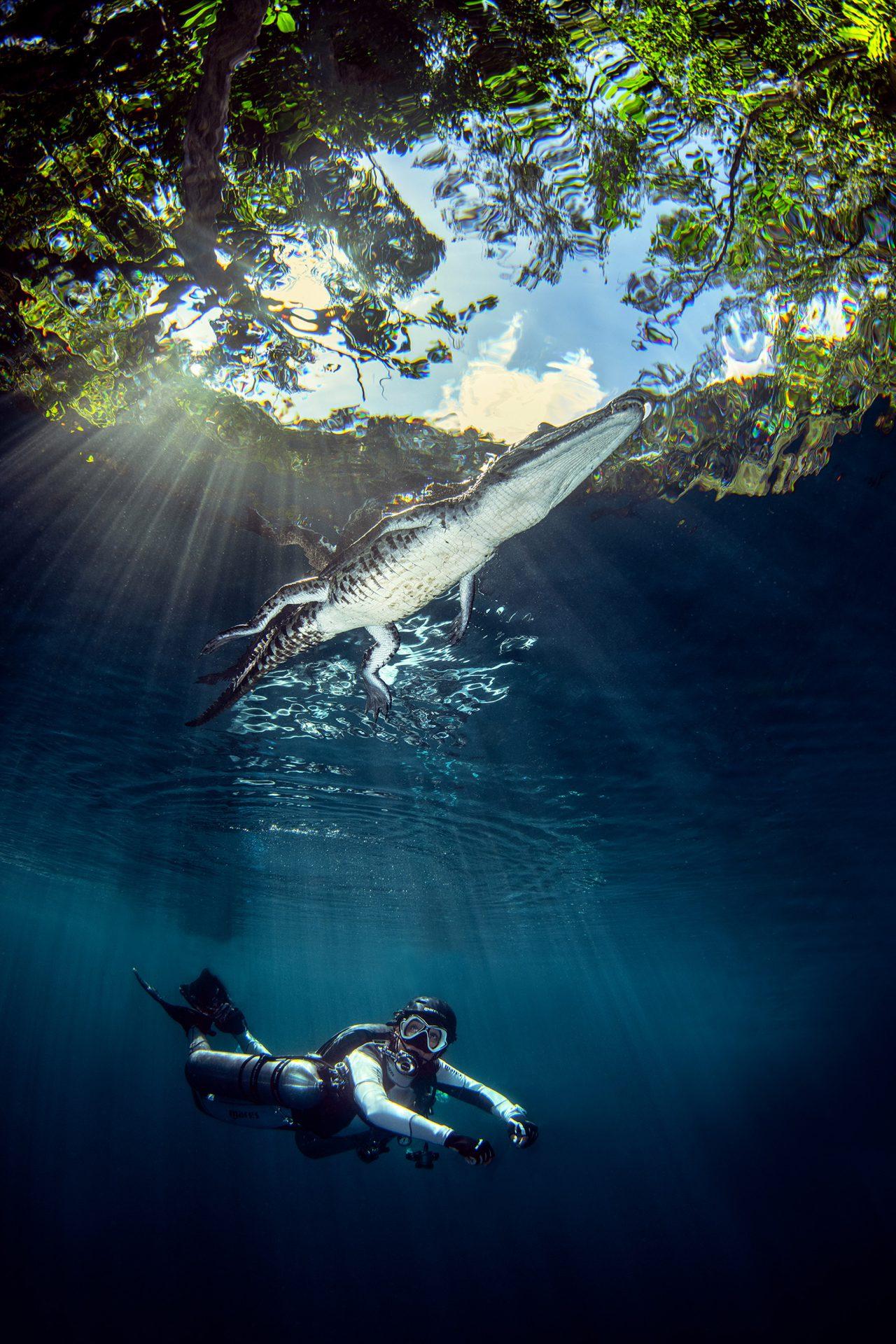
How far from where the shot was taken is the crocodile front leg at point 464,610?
12.9 ft

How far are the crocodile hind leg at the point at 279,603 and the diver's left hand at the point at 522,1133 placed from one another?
15.9ft

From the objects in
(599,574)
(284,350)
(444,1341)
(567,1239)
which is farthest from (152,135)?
(567,1239)

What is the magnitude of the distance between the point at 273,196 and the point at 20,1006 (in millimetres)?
146185

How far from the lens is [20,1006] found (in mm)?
104938

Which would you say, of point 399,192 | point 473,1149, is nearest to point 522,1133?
point 473,1149

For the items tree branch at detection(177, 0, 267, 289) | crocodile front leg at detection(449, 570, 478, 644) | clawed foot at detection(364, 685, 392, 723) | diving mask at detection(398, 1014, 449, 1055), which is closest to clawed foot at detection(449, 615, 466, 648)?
crocodile front leg at detection(449, 570, 478, 644)

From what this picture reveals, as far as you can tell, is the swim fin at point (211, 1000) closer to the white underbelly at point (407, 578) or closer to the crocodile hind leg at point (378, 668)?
the crocodile hind leg at point (378, 668)

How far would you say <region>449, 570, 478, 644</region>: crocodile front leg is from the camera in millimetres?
3926

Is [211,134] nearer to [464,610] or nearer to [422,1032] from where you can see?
[464,610]

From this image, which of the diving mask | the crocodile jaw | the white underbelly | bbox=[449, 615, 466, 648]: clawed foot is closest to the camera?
the crocodile jaw

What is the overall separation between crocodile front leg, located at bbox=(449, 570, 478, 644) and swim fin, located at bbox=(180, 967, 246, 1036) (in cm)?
851

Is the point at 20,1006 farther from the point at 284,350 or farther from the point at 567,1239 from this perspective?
the point at 284,350

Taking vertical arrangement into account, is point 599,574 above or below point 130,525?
below

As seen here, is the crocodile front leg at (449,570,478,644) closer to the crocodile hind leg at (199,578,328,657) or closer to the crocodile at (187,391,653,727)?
the crocodile at (187,391,653,727)
